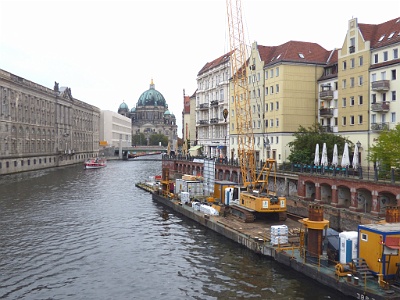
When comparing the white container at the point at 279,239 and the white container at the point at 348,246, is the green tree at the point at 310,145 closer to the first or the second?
the white container at the point at 279,239

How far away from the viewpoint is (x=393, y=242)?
23422 mm

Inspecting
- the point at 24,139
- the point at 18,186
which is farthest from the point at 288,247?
the point at 24,139

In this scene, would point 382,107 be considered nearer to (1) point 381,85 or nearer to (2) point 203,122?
(1) point 381,85

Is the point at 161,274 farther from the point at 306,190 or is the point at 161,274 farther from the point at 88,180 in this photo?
the point at 88,180

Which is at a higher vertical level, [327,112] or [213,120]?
[213,120]

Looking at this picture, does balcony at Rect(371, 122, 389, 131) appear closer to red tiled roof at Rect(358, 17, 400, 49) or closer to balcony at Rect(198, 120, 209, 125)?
red tiled roof at Rect(358, 17, 400, 49)

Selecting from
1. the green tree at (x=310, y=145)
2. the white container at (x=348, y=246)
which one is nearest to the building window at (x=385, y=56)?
the green tree at (x=310, y=145)

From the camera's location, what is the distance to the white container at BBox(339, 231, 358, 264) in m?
25.8

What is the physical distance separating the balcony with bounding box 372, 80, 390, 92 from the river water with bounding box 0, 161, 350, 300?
98.1ft

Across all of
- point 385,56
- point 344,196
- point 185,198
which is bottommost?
point 185,198

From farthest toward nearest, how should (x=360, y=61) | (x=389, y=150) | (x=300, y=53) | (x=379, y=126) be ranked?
(x=300, y=53), (x=360, y=61), (x=379, y=126), (x=389, y=150)

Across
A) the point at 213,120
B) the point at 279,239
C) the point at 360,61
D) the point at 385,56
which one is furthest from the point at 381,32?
the point at 213,120

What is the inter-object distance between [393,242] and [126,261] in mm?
18791

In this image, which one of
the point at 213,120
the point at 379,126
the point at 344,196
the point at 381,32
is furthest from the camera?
the point at 213,120
